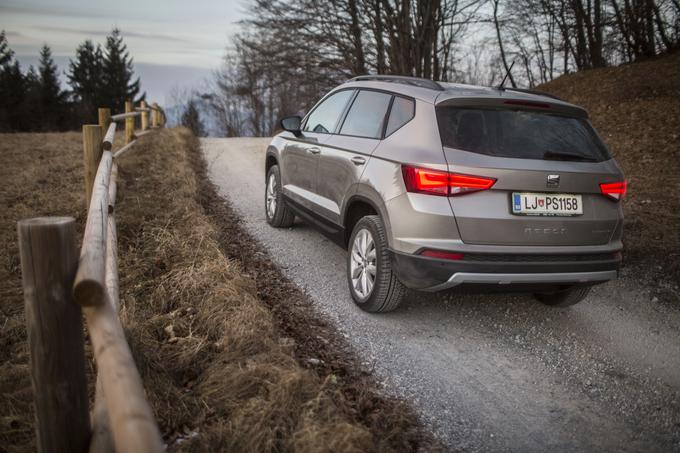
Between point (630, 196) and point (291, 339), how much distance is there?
6.15 metres

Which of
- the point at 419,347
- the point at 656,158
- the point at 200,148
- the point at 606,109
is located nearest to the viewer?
the point at 419,347

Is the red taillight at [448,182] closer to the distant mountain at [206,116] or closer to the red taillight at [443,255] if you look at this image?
the red taillight at [443,255]

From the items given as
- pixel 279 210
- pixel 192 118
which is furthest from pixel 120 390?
pixel 192 118

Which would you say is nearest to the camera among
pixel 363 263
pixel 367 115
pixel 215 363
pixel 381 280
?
pixel 215 363

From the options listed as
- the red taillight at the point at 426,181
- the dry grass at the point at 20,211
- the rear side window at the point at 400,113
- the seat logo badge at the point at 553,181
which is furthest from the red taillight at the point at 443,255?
the dry grass at the point at 20,211

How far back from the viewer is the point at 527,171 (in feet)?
11.0

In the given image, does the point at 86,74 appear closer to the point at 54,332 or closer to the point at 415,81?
the point at 415,81

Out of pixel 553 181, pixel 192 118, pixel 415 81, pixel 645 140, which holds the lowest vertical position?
pixel 553 181

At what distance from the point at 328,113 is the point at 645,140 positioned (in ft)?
25.2

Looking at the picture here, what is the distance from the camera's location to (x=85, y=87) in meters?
56.1

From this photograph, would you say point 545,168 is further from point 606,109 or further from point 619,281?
point 606,109

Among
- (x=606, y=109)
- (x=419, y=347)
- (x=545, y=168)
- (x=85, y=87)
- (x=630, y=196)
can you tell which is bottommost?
(x=419, y=347)

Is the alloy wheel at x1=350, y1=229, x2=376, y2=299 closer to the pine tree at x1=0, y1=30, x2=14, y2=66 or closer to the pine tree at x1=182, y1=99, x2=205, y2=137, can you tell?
the pine tree at x1=182, y1=99, x2=205, y2=137

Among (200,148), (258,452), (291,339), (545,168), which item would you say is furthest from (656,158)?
(200,148)
